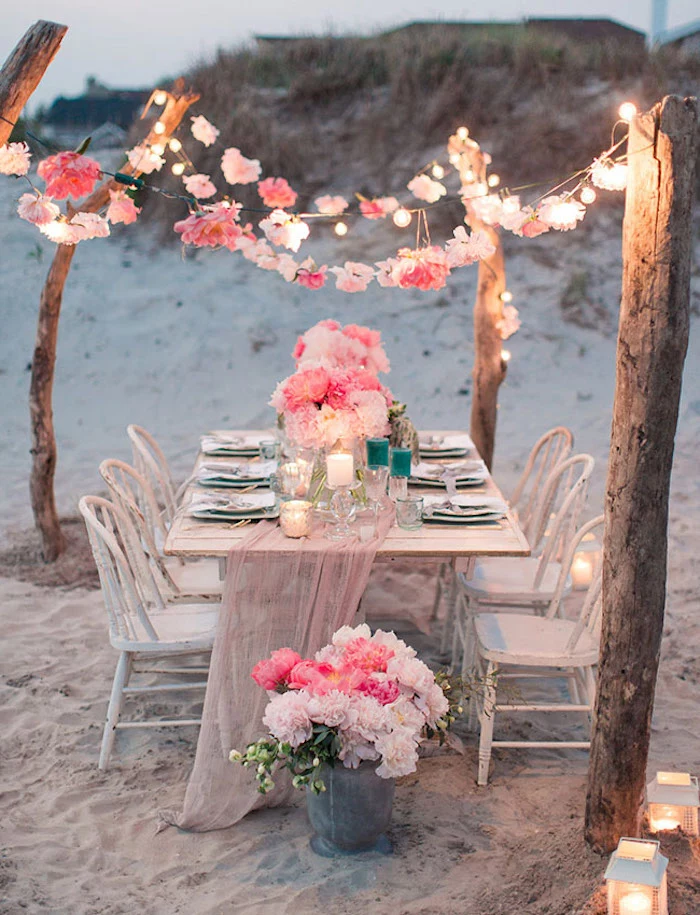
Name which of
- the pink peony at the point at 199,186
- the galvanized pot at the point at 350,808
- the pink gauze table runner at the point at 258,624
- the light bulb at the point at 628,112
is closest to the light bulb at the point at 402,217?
the pink peony at the point at 199,186

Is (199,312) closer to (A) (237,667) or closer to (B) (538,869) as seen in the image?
(A) (237,667)

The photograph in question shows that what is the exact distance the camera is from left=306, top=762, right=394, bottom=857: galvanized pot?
248 centimetres

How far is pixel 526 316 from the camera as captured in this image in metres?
8.66

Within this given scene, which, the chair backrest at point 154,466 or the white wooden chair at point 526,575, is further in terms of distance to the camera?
the chair backrest at point 154,466

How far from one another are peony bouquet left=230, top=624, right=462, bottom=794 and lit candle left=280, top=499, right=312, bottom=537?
0.40 m

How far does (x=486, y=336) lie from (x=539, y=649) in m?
1.98

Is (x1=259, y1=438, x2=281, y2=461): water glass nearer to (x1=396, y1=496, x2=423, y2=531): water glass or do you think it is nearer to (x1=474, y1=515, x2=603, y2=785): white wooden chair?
(x1=396, y1=496, x2=423, y2=531): water glass

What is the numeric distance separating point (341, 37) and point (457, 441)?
A: 29.3 feet

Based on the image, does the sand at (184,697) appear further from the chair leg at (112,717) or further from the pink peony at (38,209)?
the pink peony at (38,209)

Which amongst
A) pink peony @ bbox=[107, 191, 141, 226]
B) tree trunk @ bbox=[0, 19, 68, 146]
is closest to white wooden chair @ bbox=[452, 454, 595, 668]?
pink peony @ bbox=[107, 191, 141, 226]

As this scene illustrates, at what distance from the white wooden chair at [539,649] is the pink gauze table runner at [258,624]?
506 millimetres

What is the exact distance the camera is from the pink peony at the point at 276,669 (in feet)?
8.36

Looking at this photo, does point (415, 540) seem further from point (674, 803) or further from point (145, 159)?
point (145, 159)

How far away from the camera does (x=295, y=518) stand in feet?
9.43
